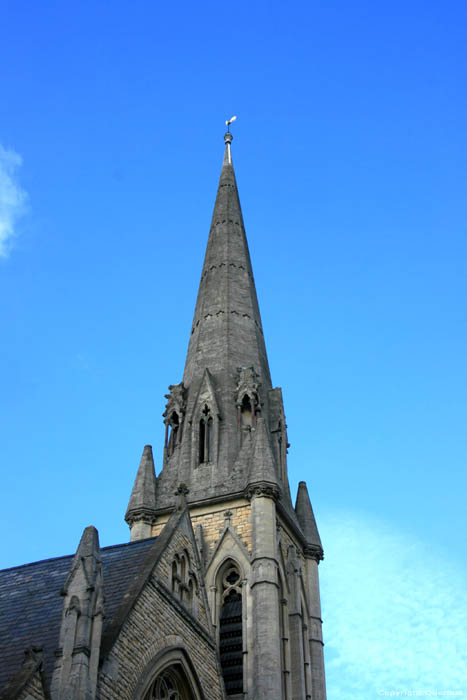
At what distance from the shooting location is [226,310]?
34625 millimetres

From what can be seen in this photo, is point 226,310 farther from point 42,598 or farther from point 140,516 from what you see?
point 42,598

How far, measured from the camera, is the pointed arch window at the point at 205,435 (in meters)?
30.2

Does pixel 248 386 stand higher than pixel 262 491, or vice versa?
pixel 248 386

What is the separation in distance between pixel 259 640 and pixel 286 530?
4996mm

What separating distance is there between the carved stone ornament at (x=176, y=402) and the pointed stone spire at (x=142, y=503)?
2082 mm

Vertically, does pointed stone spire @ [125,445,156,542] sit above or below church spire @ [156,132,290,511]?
below

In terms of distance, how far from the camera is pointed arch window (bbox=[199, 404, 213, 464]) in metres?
30.2

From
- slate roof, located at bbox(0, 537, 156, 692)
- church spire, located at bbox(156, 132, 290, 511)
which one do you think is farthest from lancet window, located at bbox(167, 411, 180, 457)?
slate roof, located at bbox(0, 537, 156, 692)

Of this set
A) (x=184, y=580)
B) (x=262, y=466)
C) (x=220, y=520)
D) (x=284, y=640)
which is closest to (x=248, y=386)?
(x=262, y=466)

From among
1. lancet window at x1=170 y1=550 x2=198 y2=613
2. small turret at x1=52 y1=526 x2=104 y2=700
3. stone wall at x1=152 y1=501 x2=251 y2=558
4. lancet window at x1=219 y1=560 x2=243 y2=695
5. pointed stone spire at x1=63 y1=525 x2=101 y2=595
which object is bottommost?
small turret at x1=52 y1=526 x2=104 y2=700

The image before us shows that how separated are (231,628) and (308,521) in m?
A: 6.12

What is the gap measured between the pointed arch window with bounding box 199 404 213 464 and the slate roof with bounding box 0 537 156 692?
1281 cm

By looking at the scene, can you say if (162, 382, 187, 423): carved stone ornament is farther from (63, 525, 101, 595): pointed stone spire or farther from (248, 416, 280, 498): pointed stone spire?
(63, 525, 101, 595): pointed stone spire

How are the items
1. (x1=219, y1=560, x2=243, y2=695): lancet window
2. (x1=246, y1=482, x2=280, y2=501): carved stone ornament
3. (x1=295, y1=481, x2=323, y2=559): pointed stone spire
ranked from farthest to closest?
(x1=295, y1=481, x2=323, y2=559): pointed stone spire → (x1=246, y1=482, x2=280, y2=501): carved stone ornament → (x1=219, y1=560, x2=243, y2=695): lancet window
